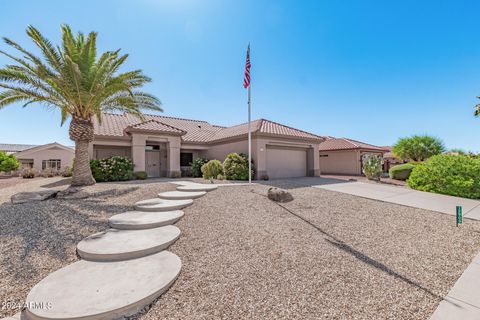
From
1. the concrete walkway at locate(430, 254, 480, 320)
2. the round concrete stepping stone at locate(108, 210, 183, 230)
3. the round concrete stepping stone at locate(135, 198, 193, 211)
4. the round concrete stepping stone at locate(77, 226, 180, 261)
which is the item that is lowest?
the concrete walkway at locate(430, 254, 480, 320)

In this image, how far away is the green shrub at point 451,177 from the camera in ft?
34.3

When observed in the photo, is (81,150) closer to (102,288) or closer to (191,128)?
Result: (102,288)

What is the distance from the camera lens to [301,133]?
18.9 m

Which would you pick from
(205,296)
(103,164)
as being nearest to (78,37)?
(103,164)

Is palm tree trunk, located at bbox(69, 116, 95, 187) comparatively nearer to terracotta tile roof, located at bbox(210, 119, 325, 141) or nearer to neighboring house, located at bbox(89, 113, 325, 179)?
neighboring house, located at bbox(89, 113, 325, 179)

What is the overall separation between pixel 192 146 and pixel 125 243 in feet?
51.3

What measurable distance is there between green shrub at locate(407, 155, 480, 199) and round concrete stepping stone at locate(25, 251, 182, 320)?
14.1 meters

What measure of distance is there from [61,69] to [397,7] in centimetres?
1631

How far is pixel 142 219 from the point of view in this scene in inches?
232

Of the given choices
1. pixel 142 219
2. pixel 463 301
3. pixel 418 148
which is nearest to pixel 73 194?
pixel 142 219

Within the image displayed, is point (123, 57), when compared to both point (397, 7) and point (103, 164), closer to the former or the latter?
point (103, 164)

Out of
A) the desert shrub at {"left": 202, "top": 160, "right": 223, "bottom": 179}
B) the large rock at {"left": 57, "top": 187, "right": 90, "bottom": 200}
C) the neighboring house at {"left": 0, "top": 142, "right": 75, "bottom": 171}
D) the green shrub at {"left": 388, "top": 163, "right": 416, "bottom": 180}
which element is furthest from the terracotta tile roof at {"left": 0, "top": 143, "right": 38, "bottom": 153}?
the green shrub at {"left": 388, "top": 163, "right": 416, "bottom": 180}

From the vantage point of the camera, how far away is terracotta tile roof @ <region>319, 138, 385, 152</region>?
23.8 m

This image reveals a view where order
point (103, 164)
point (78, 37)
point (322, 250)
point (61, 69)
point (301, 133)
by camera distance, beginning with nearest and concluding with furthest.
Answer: point (322, 250) → point (61, 69) → point (78, 37) → point (103, 164) → point (301, 133)
